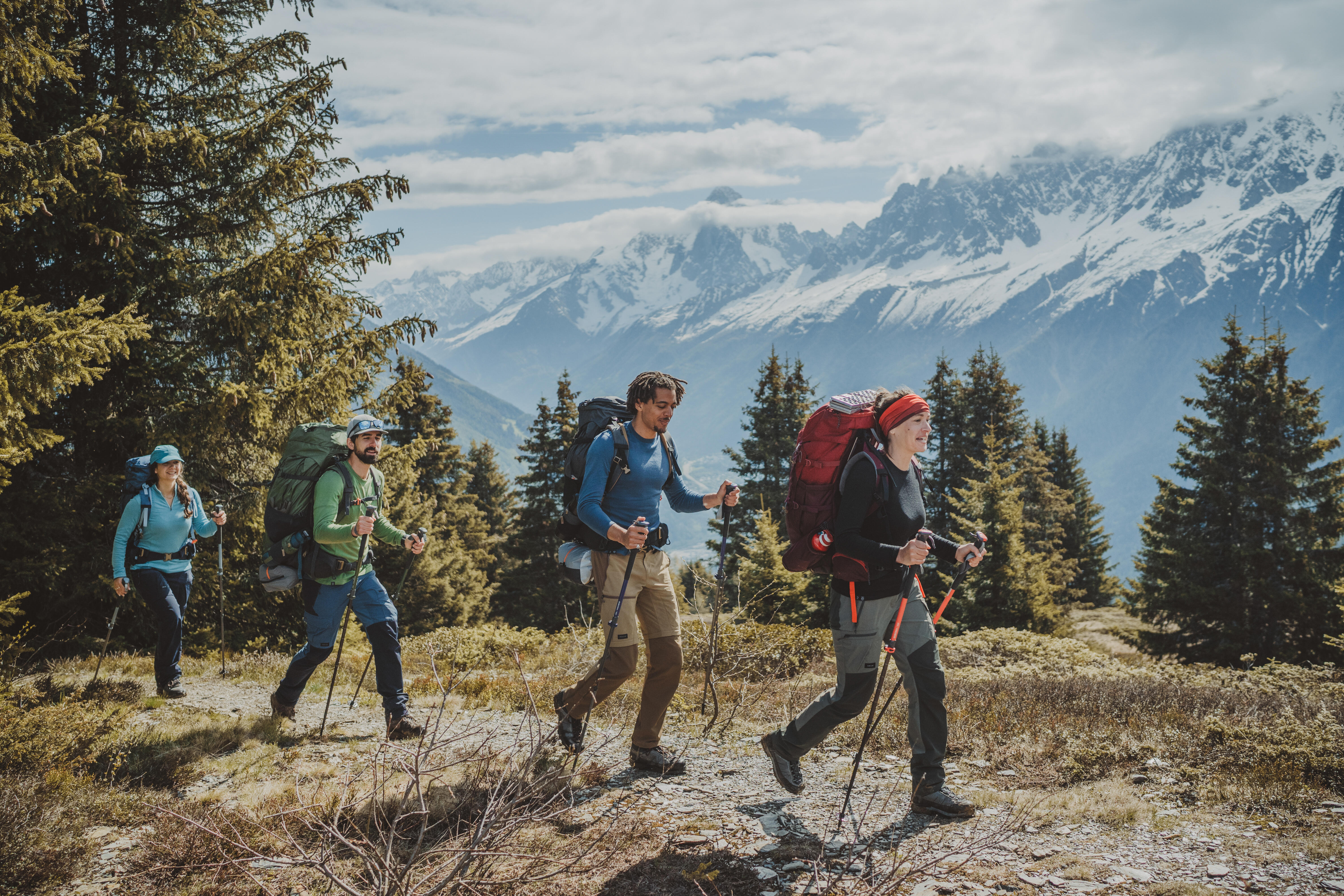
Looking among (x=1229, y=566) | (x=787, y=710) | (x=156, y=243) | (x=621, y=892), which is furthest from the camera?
(x=1229, y=566)

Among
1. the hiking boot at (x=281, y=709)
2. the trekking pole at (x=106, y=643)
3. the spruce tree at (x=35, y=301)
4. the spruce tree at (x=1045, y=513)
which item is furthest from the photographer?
the spruce tree at (x=1045, y=513)

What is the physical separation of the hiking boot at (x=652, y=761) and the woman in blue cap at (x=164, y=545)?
4.54m

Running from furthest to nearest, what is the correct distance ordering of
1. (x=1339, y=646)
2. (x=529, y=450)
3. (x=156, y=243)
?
(x=529, y=450)
(x=1339, y=646)
(x=156, y=243)

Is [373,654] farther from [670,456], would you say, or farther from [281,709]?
[670,456]

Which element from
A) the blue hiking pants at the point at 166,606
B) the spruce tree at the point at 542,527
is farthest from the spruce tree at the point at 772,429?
the blue hiking pants at the point at 166,606

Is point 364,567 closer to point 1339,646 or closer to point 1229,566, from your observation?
point 1339,646

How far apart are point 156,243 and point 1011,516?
702 inches

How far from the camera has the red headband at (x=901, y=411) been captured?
4.68 metres

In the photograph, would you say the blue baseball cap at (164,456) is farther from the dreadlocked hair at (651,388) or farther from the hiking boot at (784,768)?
the hiking boot at (784,768)

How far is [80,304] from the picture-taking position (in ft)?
22.4

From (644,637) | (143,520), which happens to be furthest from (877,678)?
(143,520)

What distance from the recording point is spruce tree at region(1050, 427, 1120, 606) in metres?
40.1

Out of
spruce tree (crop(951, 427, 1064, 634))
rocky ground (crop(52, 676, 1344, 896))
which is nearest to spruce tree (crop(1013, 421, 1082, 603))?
spruce tree (crop(951, 427, 1064, 634))

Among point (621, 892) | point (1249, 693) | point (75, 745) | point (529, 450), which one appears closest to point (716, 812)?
point (621, 892)
